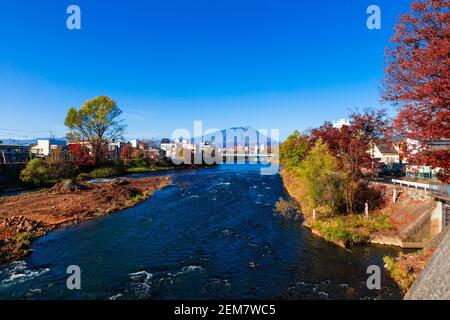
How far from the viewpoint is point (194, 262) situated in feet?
51.4

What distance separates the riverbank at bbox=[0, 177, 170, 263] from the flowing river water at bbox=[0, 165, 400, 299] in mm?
1291

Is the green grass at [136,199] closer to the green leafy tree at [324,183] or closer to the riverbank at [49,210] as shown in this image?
the riverbank at [49,210]

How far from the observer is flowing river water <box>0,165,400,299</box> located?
12367 mm

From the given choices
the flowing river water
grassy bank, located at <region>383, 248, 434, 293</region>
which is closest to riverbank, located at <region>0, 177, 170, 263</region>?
the flowing river water

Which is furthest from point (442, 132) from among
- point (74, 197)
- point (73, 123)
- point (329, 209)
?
point (73, 123)

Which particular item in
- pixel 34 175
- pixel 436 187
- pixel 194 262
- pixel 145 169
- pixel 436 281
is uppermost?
pixel 436 187

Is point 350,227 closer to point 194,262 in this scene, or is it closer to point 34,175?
point 194,262

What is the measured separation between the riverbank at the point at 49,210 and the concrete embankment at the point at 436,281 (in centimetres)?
2078

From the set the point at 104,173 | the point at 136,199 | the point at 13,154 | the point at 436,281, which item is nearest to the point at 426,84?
the point at 436,281

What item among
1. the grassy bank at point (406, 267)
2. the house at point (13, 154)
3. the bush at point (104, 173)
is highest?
the house at point (13, 154)

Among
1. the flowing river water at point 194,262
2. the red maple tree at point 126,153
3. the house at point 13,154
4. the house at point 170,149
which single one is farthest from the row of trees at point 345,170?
the house at point 170,149

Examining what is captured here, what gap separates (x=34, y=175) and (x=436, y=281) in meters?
52.5

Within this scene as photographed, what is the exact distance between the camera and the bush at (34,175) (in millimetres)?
43500
